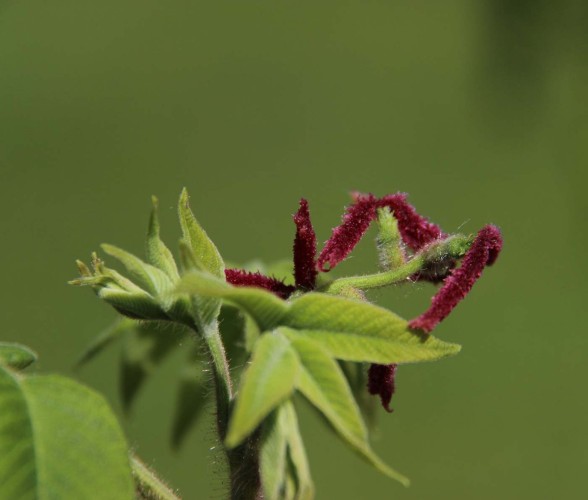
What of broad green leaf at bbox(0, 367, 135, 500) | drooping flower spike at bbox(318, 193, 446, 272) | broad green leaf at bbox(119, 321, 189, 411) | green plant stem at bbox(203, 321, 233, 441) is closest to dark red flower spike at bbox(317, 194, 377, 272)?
drooping flower spike at bbox(318, 193, 446, 272)

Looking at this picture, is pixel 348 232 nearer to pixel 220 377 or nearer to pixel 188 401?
pixel 220 377

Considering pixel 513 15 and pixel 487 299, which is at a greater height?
pixel 513 15

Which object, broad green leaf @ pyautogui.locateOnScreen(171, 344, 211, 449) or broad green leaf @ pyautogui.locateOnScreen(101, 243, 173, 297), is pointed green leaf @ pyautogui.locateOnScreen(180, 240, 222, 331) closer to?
broad green leaf @ pyautogui.locateOnScreen(101, 243, 173, 297)

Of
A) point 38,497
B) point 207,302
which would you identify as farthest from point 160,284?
point 38,497

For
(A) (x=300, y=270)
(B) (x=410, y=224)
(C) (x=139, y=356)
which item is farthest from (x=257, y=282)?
(C) (x=139, y=356)

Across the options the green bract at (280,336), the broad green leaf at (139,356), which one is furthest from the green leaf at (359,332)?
the broad green leaf at (139,356)

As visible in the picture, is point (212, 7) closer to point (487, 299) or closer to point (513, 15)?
point (513, 15)
